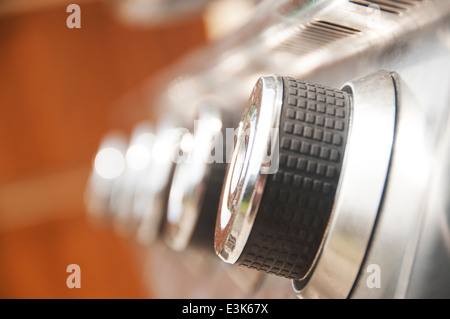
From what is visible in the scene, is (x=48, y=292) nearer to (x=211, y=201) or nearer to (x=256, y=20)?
(x=211, y=201)

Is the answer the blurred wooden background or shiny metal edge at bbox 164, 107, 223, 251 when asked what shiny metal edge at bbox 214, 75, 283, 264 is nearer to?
shiny metal edge at bbox 164, 107, 223, 251

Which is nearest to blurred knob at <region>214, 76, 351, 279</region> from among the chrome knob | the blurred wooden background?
the chrome knob

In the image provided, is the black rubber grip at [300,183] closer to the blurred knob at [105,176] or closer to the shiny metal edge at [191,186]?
the shiny metal edge at [191,186]

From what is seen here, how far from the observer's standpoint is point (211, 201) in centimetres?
44

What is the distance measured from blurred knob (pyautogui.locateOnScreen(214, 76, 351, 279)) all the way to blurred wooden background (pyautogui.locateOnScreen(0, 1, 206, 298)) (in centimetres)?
95

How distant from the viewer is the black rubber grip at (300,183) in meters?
0.28

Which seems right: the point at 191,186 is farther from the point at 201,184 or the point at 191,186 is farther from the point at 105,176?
the point at 105,176

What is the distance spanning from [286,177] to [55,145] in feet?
3.69

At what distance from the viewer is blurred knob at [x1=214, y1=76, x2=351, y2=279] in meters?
0.28

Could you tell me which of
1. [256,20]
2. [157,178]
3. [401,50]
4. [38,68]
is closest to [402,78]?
[401,50]

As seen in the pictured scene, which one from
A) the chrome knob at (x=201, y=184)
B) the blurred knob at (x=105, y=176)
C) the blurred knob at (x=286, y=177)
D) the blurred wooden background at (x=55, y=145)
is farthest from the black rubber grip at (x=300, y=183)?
the blurred wooden background at (x=55, y=145)

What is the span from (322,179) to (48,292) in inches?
47.3

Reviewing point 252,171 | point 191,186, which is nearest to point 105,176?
point 191,186

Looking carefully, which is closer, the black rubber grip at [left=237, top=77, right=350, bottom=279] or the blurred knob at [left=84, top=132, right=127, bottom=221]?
the black rubber grip at [left=237, top=77, right=350, bottom=279]
